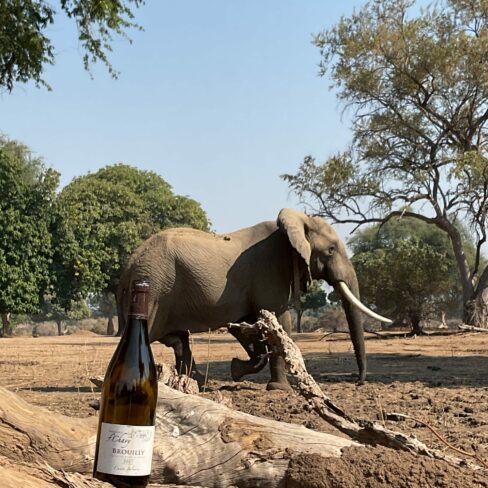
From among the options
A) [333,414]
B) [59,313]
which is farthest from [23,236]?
[59,313]

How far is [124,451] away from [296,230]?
24.5ft

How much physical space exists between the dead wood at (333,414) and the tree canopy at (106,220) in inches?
1162

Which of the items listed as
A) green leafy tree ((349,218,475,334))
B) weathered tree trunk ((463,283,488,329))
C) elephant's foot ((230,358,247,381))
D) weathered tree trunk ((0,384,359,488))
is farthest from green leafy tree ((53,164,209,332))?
weathered tree trunk ((0,384,359,488))

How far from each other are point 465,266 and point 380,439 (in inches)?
1076

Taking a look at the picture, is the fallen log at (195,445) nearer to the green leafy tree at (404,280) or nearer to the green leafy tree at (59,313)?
the green leafy tree at (404,280)

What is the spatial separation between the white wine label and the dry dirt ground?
0.69 metres

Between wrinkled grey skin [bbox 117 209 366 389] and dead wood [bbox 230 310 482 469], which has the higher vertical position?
wrinkled grey skin [bbox 117 209 366 389]

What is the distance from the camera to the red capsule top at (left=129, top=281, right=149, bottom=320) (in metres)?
2.44

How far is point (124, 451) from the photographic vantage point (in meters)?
2.33

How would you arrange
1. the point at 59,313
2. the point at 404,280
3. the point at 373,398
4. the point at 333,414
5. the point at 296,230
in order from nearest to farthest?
the point at 333,414, the point at 373,398, the point at 296,230, the point at 404,280, the point at 59,313

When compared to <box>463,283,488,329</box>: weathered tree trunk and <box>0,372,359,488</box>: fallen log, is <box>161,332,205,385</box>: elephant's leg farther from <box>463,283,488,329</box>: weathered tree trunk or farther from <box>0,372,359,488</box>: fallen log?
<box>463,283,488,329</box>: weathered tree trunk

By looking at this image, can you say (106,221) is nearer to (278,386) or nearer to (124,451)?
(278,386)

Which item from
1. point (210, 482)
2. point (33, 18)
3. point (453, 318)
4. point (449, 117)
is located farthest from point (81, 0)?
point (453, 318)

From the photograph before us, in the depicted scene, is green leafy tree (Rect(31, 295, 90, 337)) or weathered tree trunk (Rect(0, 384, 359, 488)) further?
green leafy tree (Rect(31, 295, 90, 337))
